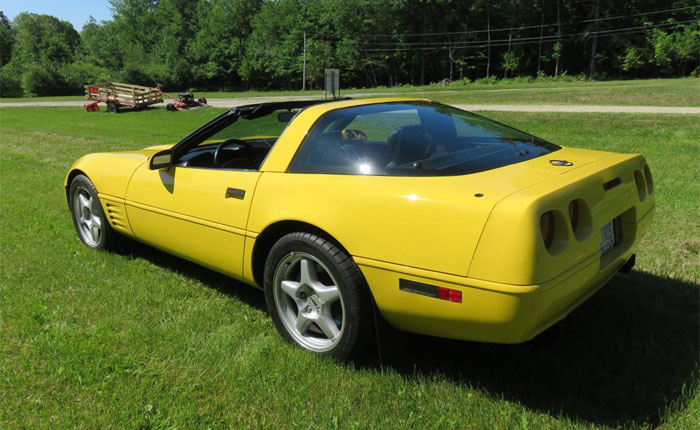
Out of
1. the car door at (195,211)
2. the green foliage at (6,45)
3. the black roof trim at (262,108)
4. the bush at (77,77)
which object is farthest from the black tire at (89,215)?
the green foliage at (6,45)

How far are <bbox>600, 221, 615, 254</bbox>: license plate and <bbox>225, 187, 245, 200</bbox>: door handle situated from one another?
5.99 feet

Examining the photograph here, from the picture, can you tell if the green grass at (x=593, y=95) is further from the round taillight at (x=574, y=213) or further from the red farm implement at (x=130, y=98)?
the round taillight at (x=574, y=213)

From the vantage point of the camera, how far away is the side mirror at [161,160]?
3279 millimetres

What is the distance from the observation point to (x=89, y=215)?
4.28 m

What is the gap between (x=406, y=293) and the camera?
2.11 metres

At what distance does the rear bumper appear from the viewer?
6.10 feet

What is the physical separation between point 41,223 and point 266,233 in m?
3.67

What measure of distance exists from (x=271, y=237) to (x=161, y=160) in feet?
3.79

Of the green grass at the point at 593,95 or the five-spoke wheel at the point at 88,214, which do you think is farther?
the green grass at the point at 593,95

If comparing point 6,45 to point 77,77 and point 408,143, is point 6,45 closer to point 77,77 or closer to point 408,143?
point 77,77

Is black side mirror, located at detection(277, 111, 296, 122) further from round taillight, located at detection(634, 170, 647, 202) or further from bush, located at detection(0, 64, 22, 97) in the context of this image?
bush, located at detection(0, 64, 22, 97)

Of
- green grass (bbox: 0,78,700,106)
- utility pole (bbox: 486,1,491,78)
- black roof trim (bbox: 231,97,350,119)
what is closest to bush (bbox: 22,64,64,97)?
green grass (bbox: 0,78,700,106)

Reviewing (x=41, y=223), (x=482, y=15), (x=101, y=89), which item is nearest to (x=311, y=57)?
(x=482, y=15)

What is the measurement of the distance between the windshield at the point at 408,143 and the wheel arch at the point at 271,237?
0.95 feet
